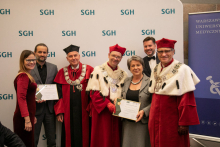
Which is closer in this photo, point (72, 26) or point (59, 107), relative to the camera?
point (59, 107)

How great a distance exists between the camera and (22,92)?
2271 millimetres

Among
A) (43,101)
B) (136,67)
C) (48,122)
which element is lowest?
(48,122)

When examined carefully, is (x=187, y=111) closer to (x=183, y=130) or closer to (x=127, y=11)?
(x=183, y=130)

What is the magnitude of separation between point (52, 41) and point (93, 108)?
1815 mm

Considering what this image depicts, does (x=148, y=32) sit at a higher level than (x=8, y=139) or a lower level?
higher

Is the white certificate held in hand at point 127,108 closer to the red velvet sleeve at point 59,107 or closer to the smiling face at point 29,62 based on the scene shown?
the red velvet sleeve at point 59,107

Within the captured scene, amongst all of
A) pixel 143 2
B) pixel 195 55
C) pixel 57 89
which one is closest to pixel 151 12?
pixel 143 2

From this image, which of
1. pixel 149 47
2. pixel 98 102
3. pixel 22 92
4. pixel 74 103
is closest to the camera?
pixel 22 92

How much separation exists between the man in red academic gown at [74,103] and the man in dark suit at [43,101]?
15 centimetres

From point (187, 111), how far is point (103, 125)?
53.5 inches

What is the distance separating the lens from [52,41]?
3.62 metres

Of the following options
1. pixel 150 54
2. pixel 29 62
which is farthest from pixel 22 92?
pixel 150 54

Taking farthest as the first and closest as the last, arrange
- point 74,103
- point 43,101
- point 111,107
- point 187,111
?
1. point 74,103
2. point 43,101
3. point 111,107
4. point 187,111

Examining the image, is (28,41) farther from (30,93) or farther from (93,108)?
(93,108)
